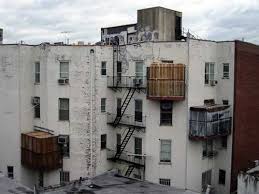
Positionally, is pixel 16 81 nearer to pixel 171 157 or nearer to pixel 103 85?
pixel 103 85

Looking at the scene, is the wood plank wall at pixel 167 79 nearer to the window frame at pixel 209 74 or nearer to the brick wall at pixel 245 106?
the window frame at pixel 209 74

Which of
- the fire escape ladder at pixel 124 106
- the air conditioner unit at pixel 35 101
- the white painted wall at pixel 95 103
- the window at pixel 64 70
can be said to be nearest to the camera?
the white painted wall at pixel 95 103

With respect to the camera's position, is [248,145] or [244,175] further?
[248,145]

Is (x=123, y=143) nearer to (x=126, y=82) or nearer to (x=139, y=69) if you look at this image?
(x=126, y=82)

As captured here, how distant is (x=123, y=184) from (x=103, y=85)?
10.1 metres

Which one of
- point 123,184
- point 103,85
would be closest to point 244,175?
point 123,184

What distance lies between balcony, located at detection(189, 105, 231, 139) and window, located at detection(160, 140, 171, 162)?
218 centimetres

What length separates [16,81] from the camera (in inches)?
1328

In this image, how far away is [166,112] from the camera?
31750 millimetres

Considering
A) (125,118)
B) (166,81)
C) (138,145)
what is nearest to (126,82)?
A: (125,118)

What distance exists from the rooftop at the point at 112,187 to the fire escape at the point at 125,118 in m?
4.89

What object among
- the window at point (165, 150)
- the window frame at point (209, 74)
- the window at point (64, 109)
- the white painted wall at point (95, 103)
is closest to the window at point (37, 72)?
the white painted wall at point (95, 103)

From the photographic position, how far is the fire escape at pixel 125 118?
1288 inches

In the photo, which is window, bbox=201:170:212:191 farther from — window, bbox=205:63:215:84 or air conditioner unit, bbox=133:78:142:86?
air conditioner unit, bbox=133:78:142:86
